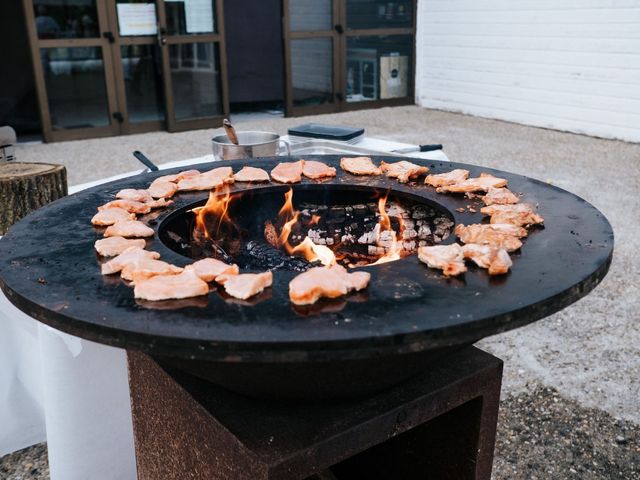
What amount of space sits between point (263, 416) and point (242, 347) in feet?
1.28

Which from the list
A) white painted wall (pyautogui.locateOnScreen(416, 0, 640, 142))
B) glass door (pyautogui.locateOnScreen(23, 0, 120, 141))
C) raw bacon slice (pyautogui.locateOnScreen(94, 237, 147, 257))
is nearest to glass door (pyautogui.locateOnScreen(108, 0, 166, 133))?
glass door (pyautogui.locateOnScreen(23, 0, 120, 141))

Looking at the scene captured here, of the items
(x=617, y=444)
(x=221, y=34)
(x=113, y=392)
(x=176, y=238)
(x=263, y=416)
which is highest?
(x=221, y=34)

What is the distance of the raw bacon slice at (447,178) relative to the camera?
6.02 ft

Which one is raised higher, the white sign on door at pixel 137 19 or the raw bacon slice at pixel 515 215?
the white sign on door at pixel 137 19

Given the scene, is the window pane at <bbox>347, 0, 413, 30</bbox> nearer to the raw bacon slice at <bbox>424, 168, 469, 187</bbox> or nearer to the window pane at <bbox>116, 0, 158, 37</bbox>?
the window pane at <bbox>116, 0, 158, 37</bbox>

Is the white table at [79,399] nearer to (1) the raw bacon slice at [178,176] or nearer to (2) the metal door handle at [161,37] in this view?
(1) the raw bacon slice at [178,176]

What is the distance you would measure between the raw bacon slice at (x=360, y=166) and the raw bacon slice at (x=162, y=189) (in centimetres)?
57

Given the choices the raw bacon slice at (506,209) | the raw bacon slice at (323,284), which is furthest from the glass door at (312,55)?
the raw bacon slice at (323,284)

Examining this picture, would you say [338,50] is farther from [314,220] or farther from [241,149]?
[314,220]

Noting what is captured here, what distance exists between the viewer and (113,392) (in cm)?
200

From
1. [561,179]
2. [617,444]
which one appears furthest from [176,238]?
[561,179]

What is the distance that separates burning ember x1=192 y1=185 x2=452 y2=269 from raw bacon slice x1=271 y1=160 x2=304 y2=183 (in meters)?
0.05

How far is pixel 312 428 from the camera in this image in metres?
1.25

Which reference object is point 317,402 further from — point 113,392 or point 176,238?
point 113,392
